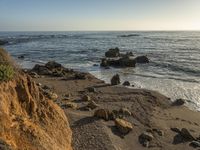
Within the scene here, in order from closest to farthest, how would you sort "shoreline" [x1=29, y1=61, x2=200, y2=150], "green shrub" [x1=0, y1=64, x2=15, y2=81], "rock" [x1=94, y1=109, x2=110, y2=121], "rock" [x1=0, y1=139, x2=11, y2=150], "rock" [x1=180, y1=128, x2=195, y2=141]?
"rock" [x1=0, y1=139, x2=11, y2=150], "green shrub" [x1=0, y1=64, x2=15, y2=81], "shoreline" [x1=29, y1=61, x2=200, y2=150], "rock" [x1=180, y1=128, x2=195, y2=141], "rock" [x1=94, y1=109, x2=110, y2=121]

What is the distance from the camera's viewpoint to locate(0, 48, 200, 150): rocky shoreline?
873 centimetres

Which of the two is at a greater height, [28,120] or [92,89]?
[28,120]

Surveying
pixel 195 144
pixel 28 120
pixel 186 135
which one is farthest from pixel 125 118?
pixel 28 120

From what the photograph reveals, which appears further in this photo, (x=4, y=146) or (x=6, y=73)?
(x=6, y=73)

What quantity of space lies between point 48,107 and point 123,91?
41.1 ft

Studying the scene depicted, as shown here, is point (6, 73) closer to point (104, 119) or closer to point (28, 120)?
point (28, 120)

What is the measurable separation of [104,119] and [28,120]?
6170mm

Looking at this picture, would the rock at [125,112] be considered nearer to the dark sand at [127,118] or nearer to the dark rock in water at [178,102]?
the dark sand at [127,118]

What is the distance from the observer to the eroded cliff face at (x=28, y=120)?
6984 mm

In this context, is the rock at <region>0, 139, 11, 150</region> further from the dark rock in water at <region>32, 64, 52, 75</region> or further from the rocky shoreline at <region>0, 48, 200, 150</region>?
the dark rock in water at <region>32, 64, 52, 75</region>

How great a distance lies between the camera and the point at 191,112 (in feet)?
59.2

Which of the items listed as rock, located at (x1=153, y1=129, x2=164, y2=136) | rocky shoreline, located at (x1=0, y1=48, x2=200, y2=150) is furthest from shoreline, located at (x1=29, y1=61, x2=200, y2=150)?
rock, located at (x1=153, y1=129, x2=164, y2=136)

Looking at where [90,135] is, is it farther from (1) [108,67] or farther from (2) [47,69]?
(1) [108,67]

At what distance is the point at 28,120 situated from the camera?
8.16m
